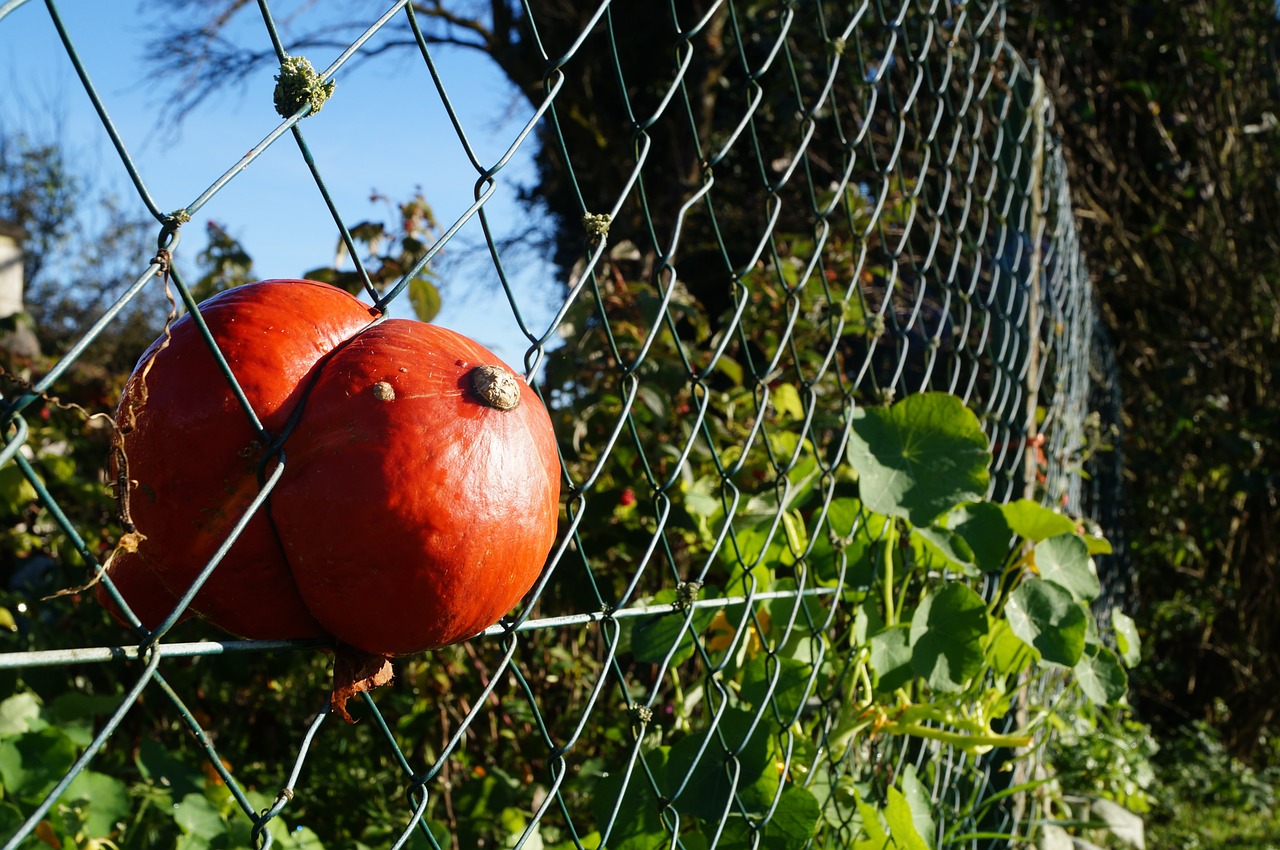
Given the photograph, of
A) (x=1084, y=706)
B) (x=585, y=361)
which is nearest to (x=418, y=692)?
(x=585, y=361)

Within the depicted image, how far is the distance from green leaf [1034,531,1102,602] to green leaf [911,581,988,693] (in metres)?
0.32

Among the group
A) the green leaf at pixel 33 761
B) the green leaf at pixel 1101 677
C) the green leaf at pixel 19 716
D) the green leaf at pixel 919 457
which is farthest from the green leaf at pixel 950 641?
the green leaf at pixel 19 716

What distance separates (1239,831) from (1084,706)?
1159mm

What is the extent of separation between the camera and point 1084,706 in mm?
2500

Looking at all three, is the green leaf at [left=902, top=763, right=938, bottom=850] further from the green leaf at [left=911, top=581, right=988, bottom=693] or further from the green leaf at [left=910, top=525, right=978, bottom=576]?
the green leaf at [left=910, top=525, right=978, bottom=576]

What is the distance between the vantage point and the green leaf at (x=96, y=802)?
133 centimetres

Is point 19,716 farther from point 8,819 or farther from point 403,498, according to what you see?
point 403,498

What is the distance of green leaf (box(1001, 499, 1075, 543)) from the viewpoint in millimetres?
1439

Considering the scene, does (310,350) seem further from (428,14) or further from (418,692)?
(428,14)

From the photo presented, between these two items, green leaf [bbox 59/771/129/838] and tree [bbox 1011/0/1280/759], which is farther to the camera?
tree [bbox 1011/0/1280/759]

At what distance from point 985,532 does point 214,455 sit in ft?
3.74

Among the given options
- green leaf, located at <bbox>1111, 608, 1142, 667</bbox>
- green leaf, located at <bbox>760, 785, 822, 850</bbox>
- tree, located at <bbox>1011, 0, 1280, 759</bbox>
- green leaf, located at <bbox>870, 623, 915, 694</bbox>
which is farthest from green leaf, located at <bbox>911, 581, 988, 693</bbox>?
tree, located at <bbox>1011, 0, 1280, 759</bbox>

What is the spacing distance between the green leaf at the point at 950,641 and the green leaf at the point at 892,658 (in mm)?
12

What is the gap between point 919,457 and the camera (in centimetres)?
131
